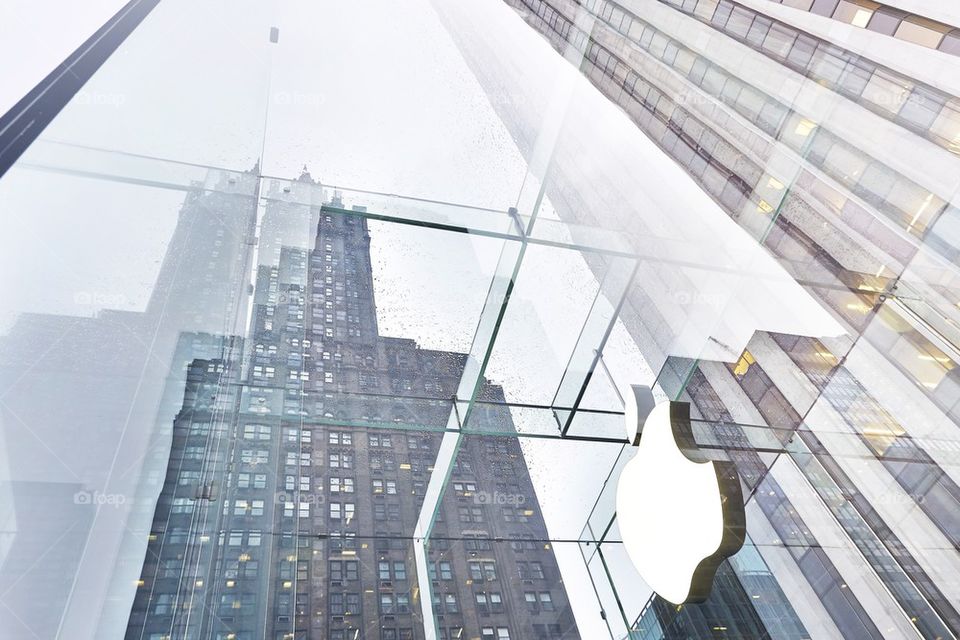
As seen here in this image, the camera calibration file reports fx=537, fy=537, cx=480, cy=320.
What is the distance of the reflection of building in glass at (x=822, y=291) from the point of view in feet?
12.4

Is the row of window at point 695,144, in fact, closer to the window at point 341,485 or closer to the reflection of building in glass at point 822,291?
the reflection of building in glass at point 822,291

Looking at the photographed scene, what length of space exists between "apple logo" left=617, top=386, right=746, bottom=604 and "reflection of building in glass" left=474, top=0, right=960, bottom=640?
113 cm

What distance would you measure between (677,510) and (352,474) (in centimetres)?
179

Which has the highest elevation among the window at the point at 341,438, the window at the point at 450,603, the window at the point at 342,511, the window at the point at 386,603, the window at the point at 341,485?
the window at the point at 341,438

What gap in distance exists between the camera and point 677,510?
175cm

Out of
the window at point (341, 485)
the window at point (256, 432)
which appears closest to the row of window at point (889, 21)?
the window at point (341, 485)

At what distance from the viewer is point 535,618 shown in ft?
10.2

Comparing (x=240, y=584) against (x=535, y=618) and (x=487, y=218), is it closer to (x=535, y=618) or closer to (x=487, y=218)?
(x=487, y=218)

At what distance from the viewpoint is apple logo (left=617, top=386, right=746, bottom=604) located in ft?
5.23

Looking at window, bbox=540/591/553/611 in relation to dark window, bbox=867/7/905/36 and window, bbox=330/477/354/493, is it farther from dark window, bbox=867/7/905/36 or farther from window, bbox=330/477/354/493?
dark window, bbox=867/7/905/36

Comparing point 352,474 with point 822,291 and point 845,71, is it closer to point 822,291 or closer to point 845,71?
point 822,291

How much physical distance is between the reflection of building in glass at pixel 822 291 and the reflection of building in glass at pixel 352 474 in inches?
35.3

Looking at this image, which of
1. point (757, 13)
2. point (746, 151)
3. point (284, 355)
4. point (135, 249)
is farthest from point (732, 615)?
point (757, 13)

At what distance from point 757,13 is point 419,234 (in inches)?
657
